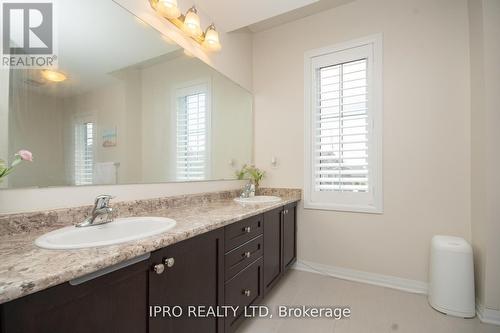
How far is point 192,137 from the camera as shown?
1.74 m

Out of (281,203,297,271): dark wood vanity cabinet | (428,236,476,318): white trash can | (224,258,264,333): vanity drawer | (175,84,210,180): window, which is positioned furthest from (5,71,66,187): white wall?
(428,236,476,318): white trash can

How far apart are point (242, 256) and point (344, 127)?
1543 millimetres

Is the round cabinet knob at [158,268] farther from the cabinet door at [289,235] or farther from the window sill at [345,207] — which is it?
the window sill at [345,207]

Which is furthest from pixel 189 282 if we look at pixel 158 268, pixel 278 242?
pixel 278 242

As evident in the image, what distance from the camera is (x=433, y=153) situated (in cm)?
180

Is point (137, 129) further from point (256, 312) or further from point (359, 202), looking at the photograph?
point (359, 202)

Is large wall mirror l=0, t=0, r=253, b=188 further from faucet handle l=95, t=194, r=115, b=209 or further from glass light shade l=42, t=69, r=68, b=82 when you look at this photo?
faucet handle l=95, t=194, r=115, b=209

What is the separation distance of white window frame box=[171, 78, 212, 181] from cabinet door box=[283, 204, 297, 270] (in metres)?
0.82

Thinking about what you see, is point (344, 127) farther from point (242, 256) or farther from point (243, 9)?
point (242, 256)

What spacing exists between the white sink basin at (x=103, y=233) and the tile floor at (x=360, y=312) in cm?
96

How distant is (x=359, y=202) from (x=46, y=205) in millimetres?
2216

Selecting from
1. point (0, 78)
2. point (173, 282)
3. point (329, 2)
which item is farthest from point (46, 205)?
point (329, 2)

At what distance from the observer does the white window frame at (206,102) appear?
158 cm

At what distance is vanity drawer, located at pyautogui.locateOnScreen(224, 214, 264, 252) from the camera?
3.95ft
